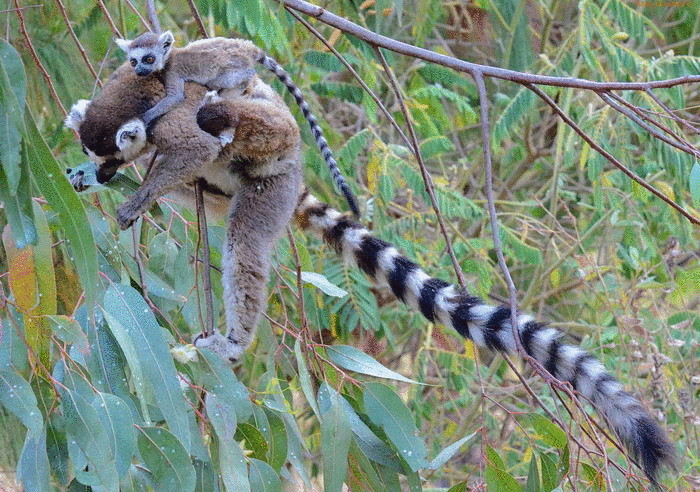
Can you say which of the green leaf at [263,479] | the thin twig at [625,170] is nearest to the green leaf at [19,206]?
the green leaf at [263,479]

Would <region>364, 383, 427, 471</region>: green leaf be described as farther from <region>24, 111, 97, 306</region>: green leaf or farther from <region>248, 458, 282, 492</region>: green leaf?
<region>24, 111, 97, 306</region>: green leaf

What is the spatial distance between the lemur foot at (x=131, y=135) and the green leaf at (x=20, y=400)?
814 millimetres

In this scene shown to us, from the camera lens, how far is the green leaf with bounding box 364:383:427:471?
2.64m

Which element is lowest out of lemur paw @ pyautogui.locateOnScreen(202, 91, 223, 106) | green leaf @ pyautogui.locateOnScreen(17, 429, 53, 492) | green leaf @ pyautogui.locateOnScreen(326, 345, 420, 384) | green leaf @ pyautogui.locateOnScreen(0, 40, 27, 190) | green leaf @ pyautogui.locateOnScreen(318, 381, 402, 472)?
green leaf @ pyautogui.locateOnScreen(318, 381, 402, 472)

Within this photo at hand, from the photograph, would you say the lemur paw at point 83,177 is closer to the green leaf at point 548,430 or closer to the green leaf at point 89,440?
the green leaf at point 89,440

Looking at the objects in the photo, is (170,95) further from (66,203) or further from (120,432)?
(120,432)

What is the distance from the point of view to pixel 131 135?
2.77m

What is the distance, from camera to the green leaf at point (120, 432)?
86.9 inches

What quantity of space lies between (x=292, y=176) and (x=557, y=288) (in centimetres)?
335

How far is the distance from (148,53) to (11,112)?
119 centimetres

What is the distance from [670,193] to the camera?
4809mm

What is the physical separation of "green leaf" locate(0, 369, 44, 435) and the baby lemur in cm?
99

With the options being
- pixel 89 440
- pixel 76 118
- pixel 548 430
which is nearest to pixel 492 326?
pixel 548 430

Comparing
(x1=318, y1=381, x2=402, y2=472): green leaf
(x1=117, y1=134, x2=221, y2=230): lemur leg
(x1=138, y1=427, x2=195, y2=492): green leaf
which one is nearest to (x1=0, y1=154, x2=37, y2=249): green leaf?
(x1=138, y1=427, x2=195, y2=492): green leaf
